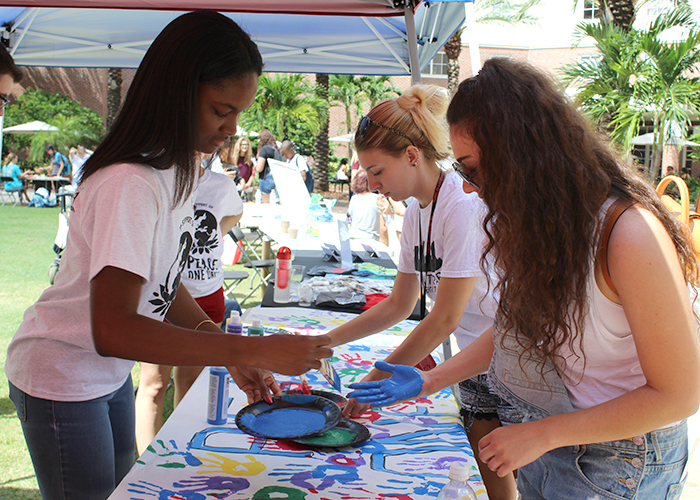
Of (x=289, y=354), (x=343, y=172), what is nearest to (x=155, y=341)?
(x=289, y=354)

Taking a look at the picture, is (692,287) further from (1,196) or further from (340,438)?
(1,196)

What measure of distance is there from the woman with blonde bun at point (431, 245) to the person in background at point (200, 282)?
0.96 m

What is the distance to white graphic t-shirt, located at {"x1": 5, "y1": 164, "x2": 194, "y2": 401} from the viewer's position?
1042mm

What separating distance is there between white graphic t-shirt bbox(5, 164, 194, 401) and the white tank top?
870 mm

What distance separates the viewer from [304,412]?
1554 mm

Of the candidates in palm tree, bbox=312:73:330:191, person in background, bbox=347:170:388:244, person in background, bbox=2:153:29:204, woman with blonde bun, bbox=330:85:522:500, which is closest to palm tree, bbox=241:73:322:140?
palm tree, bbox=312:73:330:191

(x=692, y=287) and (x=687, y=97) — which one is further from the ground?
(x=687, y=97)

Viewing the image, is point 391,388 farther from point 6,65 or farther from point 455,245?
point 6,65

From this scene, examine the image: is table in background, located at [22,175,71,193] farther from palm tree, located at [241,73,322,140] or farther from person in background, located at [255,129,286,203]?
person in background, located at [255,129,286,203]

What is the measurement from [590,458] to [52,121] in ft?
76.2

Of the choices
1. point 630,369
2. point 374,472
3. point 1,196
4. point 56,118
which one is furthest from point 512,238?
point 56,118

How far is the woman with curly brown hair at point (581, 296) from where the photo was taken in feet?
3.13

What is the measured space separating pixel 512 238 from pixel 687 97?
9433 millimetres

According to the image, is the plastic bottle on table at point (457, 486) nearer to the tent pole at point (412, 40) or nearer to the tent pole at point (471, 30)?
the tent pole at point (412, 40)
